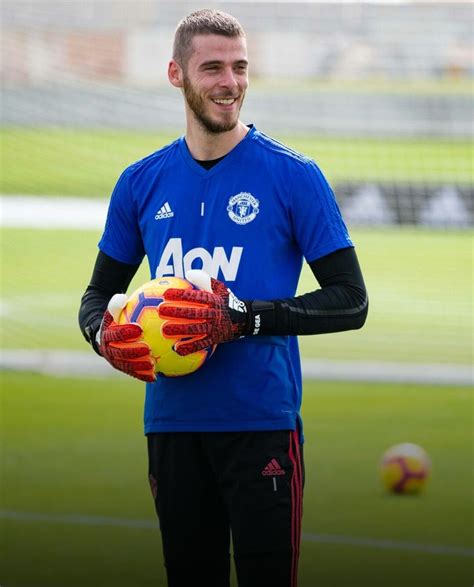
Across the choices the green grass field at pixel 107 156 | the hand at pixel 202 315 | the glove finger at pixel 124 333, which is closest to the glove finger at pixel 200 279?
the hand at pixel 202 315

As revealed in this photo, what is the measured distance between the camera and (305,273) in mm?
15773

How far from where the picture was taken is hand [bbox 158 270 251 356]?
3945 mm

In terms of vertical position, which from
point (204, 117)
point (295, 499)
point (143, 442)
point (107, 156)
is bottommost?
point (143, 442)

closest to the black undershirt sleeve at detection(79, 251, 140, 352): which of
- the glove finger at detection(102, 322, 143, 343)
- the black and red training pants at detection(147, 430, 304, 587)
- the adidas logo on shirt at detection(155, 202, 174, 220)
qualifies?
the adidas logo on shirt at detection(155, 202, 174, 220)

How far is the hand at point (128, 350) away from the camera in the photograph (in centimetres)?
403

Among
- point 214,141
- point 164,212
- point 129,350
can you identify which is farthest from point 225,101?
point 129,350

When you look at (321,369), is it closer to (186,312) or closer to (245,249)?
(245,249)

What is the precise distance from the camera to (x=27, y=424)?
34.1 feet

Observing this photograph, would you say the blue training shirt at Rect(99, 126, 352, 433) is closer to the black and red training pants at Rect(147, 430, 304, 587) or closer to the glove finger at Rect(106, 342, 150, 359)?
the black and red training pants at Rect(147, 430, 304, 587)

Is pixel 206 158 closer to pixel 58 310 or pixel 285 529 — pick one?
pixel 285 529

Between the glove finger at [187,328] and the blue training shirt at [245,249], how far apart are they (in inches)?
10.4

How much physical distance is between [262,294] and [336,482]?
451cm

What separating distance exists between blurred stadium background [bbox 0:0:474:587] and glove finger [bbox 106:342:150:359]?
2862 millimetres

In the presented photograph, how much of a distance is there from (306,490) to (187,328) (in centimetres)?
446
